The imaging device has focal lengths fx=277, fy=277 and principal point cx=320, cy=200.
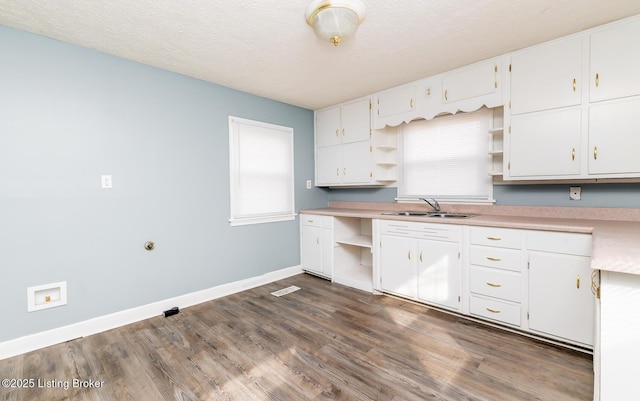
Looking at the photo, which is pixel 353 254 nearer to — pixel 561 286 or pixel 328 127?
pixel 328 127

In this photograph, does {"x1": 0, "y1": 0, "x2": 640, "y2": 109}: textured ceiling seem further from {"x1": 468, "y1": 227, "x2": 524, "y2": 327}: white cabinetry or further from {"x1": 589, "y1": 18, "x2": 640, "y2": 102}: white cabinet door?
{"x1": 468, "y1": 227, "x2": 524, "y2": 327}: white cabinetry

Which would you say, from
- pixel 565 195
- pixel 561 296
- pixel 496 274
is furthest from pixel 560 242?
pixel 565 195

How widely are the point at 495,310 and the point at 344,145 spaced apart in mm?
2562

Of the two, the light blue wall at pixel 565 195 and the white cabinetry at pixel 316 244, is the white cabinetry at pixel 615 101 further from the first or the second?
the white cabinetry at pixel 316 244

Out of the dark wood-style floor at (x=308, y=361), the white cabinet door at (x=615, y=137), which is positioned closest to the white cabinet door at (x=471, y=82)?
the white cabinet door at (x=615, y=137)

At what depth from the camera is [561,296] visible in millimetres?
2059

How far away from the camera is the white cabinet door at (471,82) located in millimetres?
2574

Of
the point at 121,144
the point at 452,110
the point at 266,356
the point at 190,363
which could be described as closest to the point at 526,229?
the point at 452,110

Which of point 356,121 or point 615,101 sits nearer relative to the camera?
point 615,101

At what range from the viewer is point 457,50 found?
95.9 inches

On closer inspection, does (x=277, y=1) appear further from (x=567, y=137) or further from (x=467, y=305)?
(x=467, y=305)

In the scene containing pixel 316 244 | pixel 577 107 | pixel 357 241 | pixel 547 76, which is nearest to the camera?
pixel 577 107

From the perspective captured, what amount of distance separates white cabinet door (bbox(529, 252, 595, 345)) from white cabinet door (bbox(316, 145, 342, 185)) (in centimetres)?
246

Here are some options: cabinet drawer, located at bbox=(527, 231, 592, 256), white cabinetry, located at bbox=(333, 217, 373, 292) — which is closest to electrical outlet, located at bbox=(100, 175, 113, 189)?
white cabinetry, located at bbox=(333, 217, 373, 292)
